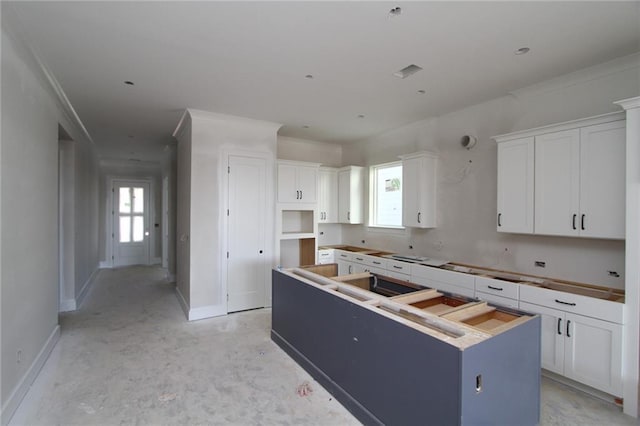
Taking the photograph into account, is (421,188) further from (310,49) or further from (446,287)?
(310,49)

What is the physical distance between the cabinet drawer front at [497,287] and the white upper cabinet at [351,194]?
8.61ft

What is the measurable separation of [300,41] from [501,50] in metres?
1.65

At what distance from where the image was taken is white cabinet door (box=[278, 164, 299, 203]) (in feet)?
15.7

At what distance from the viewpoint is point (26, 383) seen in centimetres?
248

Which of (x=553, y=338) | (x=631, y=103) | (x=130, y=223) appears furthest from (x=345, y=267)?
(x=130, y=223)

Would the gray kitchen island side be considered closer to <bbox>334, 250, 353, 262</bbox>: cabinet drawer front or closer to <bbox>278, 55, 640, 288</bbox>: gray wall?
<bbox>278, 55, 640, 288</bbox>: gray wall

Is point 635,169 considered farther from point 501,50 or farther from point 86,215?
point 86,215

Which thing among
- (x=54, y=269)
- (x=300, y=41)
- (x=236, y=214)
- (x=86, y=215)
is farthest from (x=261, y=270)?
(x=86, y=215)

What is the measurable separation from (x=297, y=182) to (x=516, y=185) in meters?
2.96

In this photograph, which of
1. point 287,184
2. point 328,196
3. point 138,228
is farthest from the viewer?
point 138,228

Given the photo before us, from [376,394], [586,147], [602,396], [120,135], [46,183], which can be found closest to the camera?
[376,394]

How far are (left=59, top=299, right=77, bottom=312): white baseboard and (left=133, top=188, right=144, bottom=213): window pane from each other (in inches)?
172

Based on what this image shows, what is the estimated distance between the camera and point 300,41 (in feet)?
7.89

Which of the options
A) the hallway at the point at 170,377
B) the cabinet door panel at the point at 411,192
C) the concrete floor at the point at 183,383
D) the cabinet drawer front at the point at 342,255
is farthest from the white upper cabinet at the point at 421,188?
the hallway at the point at 170,377
